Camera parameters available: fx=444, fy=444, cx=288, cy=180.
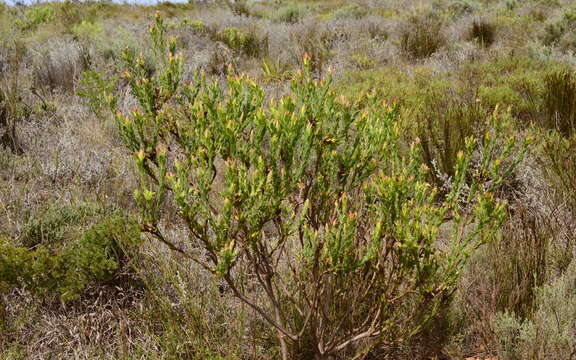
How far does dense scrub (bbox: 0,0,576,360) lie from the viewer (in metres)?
1.67

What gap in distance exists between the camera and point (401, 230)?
170cm

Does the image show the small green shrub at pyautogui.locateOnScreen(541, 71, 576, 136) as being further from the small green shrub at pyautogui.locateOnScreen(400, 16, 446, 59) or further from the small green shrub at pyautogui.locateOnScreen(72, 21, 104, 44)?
the small green shrub at pyautogui.locateOnScreen(72, 21, 104, 44)

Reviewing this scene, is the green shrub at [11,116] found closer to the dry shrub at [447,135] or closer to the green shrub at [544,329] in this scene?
the dry shrub at [447,135]

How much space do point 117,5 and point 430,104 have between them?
14.4m

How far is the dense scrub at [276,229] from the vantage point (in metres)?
1.67

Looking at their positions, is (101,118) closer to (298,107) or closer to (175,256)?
(175,256)

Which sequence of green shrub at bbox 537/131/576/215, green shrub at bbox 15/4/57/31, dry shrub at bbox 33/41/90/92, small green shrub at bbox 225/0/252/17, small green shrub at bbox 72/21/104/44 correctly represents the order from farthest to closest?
small green shrub at bbox 225/0/252/17 → green shrub at bbox 15/4/57/31 → small green shrub at bbox 72/21/104/44 → dry shrub at bbox 33/41/90/92 → green shrub at bbox 537/131/576/215

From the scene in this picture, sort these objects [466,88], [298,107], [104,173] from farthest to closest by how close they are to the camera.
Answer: [466,88] → [104,173] → [298,107]

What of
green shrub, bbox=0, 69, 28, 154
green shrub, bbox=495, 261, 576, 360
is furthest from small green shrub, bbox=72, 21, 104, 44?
green shrub, bbox=495, 261, 576, 360

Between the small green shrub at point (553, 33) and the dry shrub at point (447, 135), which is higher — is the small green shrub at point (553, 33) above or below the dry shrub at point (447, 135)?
above

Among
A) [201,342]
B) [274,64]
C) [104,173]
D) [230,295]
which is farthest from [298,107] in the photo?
[274,64]

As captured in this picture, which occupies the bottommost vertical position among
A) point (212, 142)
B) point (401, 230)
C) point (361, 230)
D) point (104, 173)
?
point (104, 173)

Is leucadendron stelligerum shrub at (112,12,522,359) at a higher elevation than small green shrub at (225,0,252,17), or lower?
lower

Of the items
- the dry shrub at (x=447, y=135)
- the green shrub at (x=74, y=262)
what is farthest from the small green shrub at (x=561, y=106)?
the green shrub at (x=74, y=262)
